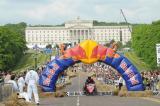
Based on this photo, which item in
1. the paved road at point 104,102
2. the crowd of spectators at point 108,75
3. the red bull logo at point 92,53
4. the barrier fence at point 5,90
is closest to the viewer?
the paved road at point 104,102

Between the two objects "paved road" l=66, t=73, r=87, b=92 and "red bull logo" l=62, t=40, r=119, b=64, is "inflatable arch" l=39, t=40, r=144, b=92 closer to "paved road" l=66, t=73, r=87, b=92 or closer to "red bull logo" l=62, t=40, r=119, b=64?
"red bull logo" l=62, t=40, r=119, b=64

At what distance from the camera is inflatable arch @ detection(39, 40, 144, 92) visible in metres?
37.8

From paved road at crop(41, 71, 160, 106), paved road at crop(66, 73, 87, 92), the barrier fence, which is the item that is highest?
paved road at crop(66, 73, 87, 92)

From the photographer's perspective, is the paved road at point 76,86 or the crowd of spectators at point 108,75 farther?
the crowd of spectators at point 108,75

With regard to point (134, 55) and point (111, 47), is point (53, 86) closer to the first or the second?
point (111, 47)

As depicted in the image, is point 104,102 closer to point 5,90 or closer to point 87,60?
Answer: point 5,90

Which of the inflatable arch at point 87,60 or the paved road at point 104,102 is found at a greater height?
the inflatable arch at point 87,60

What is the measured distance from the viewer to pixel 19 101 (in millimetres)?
24281

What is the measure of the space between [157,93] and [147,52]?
83590mm

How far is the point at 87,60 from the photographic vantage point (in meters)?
38.1

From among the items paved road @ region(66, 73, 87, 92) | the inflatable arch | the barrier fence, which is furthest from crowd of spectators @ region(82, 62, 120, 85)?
the barrier fence

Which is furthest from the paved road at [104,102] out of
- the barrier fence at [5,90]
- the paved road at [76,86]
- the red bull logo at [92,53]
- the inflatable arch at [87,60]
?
the paved road at [76,86]

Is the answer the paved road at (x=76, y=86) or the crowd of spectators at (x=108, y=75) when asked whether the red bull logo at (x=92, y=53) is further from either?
the crowd of spectators at (x=108, y=75)

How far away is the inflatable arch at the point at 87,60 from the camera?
3775 cm
